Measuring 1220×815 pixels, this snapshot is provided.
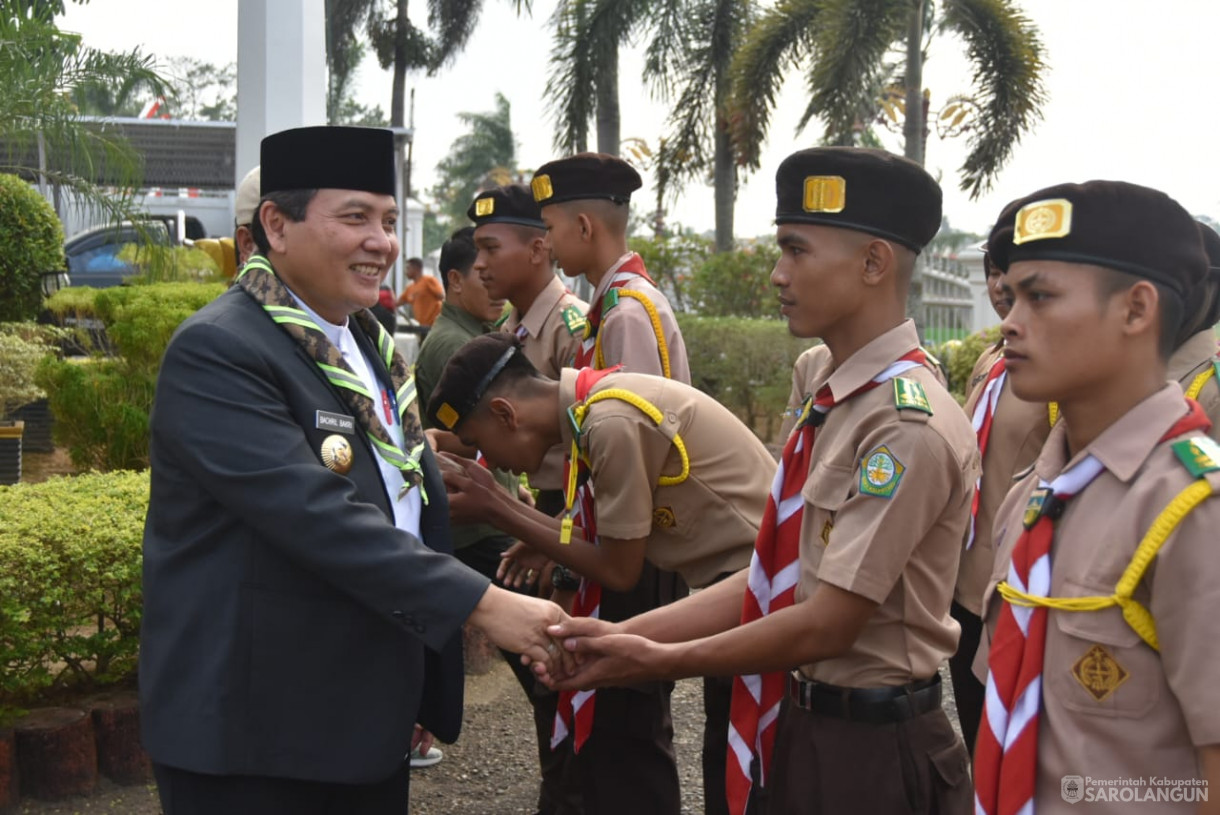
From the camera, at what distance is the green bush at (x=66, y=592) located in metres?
3.94

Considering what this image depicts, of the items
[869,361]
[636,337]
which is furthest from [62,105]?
[869,361]

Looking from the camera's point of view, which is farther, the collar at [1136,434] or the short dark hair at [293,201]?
the short dark hair at [293,201]

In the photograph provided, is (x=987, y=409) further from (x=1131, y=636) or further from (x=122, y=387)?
(x=122, y=387)

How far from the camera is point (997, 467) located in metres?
3.82

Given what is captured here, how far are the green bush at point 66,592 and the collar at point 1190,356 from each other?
3364 millimetres

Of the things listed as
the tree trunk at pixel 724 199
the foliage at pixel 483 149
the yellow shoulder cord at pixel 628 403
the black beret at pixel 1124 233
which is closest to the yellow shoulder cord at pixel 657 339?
the yellow shoulder cord at pixel 628 403

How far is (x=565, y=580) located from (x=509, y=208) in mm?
1753

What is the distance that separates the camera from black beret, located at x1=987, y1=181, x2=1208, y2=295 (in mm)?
1978

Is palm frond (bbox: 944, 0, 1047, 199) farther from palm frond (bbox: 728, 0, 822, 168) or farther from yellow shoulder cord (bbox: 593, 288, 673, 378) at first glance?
yellow shoulder cord (bbox: 593, 288, 673, 378)

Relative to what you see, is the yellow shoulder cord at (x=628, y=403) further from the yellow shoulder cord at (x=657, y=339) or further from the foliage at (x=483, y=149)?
the foliage at (x=483, y=149)

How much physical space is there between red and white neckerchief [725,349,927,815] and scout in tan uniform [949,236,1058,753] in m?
1.12

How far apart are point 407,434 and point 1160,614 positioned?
5.28ft

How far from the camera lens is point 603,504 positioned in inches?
127

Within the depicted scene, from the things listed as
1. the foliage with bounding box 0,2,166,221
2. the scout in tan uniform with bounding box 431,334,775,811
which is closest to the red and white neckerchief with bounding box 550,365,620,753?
the scout in tan uniform with bounding box 431,334,775,811
